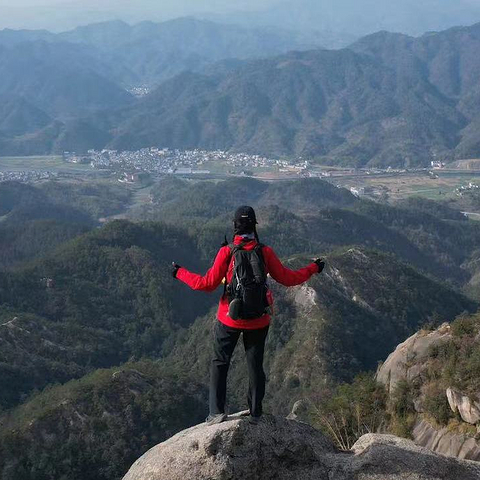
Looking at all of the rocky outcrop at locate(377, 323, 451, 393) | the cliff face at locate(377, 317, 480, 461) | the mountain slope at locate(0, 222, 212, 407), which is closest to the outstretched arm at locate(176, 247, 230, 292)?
the cliff face at locate(377, 317, 480, 461)

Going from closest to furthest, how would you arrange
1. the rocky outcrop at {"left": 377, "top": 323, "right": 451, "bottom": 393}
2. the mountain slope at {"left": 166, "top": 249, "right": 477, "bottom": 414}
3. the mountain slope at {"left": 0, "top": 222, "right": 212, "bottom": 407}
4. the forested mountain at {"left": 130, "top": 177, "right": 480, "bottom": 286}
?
the rocky outcrop at {"left": 377, "top": 323, "right": 451, "bottom": 393} < the mountain slope at {"left": 166, "top": 249, "right": 477, "bottom": 414} < the mountain slope at {"left": 0, "top": 222, "right": 212, "bottom": 407} < the forested mountain at {"left": 130, "top": 177, "right": 480, "bottom": 286}

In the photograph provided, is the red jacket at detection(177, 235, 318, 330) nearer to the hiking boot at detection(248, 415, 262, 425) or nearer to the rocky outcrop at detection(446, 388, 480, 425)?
the hiking boot at detection(248, 415, 262, 425)

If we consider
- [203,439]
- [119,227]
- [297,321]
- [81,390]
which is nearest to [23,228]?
[119,227]

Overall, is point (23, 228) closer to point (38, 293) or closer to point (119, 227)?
point (119, 227)

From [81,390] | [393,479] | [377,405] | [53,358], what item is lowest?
[53,358]

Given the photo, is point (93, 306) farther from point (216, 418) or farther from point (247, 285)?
point (247, 285)

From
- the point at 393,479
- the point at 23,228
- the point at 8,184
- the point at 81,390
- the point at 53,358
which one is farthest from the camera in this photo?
the point at 8,184
